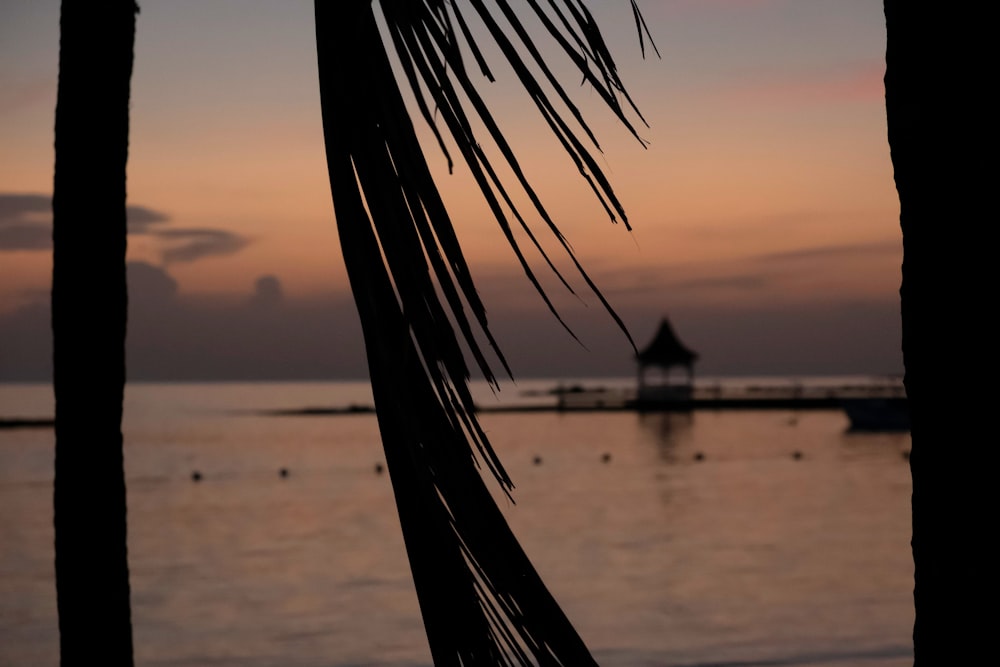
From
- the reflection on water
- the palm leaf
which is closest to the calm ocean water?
the reflection on water

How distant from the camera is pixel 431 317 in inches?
51.9

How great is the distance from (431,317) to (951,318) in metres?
0.92

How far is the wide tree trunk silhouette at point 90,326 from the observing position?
3189 millimetres

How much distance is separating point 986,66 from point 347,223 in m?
1.06

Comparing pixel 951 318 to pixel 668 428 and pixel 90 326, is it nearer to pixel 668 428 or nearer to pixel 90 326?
pixel 90 326

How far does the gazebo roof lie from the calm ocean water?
79.6ft

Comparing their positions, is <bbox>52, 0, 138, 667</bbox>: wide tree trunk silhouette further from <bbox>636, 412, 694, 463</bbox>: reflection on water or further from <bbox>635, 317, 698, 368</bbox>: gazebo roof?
<bbox>635, 317, 698, 368</bbox>: gazebo roof

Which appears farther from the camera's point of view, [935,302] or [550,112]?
[935,302]

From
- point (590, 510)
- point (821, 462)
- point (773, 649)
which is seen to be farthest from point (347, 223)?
point (821, 462)

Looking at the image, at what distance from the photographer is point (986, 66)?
1790mm

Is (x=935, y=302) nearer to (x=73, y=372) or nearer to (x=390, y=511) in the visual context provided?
(x=73, y=372)

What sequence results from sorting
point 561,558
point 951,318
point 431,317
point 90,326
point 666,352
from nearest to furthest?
point 431,317 < point 951,318 < point 90,326 < point 561,558 < point 666,352

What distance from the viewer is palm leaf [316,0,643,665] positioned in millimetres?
1302

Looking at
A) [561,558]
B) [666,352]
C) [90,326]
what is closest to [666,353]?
[666,352]
